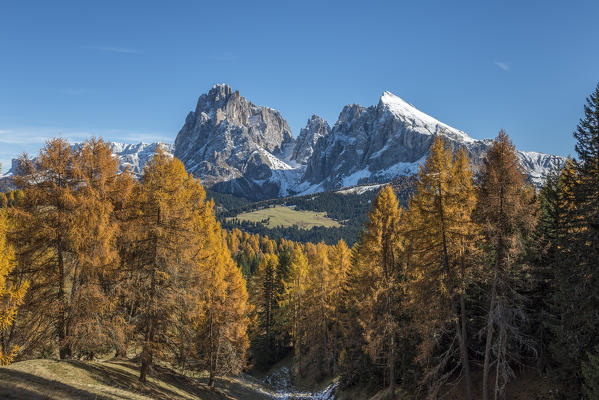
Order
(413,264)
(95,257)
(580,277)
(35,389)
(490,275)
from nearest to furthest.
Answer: (35,389) < (580,277) < (490,275) < (95,257) < (413,264)

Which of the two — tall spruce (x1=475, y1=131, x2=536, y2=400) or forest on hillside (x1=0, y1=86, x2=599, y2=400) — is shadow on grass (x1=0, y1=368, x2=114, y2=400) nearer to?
forest on hillside (x1=0, y1=86, x2=599, y2=400)

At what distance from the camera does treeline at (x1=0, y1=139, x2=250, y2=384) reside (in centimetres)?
1739

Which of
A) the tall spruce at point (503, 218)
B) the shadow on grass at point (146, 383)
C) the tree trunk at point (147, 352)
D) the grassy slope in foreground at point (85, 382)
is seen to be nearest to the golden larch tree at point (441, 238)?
the tall spruce at point (503, 218)

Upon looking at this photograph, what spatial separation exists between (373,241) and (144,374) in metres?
15.9

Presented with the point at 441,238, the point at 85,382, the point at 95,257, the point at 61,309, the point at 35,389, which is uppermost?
the point at 441,238

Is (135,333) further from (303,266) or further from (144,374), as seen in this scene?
(303,266)

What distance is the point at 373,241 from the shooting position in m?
24.9

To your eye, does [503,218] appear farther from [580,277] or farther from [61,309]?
[61,309]

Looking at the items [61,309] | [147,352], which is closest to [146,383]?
[147,352]

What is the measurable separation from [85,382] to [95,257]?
5587 millimetres

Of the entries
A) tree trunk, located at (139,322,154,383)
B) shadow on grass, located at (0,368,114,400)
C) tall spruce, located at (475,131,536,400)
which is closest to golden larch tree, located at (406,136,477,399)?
tall spruce, located at (475,131,536,400)

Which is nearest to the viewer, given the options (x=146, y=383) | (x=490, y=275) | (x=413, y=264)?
(x=490, y=275)

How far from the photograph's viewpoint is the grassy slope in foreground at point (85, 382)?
12.8 m

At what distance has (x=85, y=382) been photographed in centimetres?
1574
